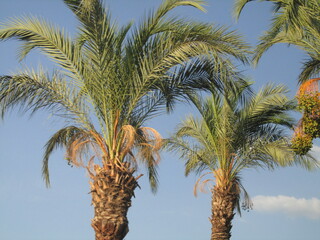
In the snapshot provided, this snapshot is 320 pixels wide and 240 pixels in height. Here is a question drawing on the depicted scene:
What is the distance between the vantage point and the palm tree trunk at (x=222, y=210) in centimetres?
1769

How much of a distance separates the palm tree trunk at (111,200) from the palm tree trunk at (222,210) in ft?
24.6

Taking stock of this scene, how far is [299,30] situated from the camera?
12.3 metres

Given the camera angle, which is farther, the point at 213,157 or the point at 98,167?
the point at 213,157

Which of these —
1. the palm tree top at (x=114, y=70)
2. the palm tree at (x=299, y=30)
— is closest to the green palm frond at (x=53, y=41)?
the palm tree top at (x=114, y=70)

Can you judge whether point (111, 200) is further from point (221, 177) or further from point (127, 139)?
point (221, 177)

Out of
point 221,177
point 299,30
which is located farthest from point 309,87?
point 221,177

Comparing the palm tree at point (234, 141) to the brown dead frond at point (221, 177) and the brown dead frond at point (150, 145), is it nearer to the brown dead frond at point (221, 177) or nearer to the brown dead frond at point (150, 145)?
the brown dead frond at point (221, 177)

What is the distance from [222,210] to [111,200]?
26.6ft

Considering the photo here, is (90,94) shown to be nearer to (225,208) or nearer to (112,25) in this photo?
(112,25)

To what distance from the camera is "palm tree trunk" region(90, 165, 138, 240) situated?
1041 cm

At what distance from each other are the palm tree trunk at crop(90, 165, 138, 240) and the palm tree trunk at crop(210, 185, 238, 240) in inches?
296

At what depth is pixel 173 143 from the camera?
19.0 metres

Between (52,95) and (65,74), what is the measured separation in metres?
0.63

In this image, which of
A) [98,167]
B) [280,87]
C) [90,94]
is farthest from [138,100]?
[280,87]
